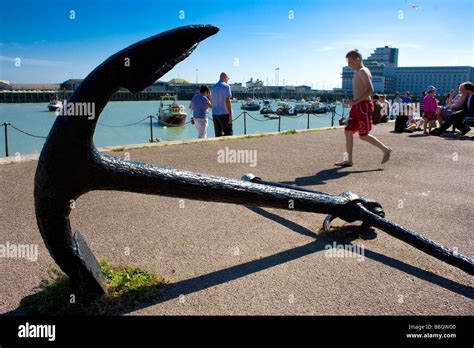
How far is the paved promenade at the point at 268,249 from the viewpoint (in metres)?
2.74

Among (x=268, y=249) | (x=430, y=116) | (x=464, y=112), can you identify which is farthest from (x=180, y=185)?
(x=430, y=116)

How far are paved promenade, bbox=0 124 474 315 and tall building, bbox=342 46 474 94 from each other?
278ft

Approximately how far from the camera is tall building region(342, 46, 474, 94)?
88312 millimetres

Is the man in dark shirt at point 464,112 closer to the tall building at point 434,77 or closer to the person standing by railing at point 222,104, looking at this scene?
the person standing by railing at point 222,104

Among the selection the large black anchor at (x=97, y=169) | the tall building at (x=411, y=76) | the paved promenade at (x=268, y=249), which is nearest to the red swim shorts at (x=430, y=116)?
the paved promenade at (x=268, y=249)

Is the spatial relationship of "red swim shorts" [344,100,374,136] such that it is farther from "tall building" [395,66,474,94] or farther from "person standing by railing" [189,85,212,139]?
"tall building" [395,66,474,94]

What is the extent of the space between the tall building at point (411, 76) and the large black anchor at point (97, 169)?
87.9 meters

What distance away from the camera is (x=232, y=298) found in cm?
276

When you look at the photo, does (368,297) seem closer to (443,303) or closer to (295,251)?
(443,303)

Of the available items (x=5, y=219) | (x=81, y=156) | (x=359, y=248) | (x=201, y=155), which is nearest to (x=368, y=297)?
(x=359, y=248)

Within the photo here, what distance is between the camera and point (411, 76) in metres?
101

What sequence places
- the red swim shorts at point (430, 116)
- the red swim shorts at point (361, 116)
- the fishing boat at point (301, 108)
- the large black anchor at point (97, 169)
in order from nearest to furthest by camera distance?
the large black anchor at point (97, 169) < the red swim shorts at point (361, 116) < the red swim shorts at point (430, 116) < the fishing boat at point (301, 108)

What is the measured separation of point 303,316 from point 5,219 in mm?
3206

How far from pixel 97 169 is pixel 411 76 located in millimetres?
110230
